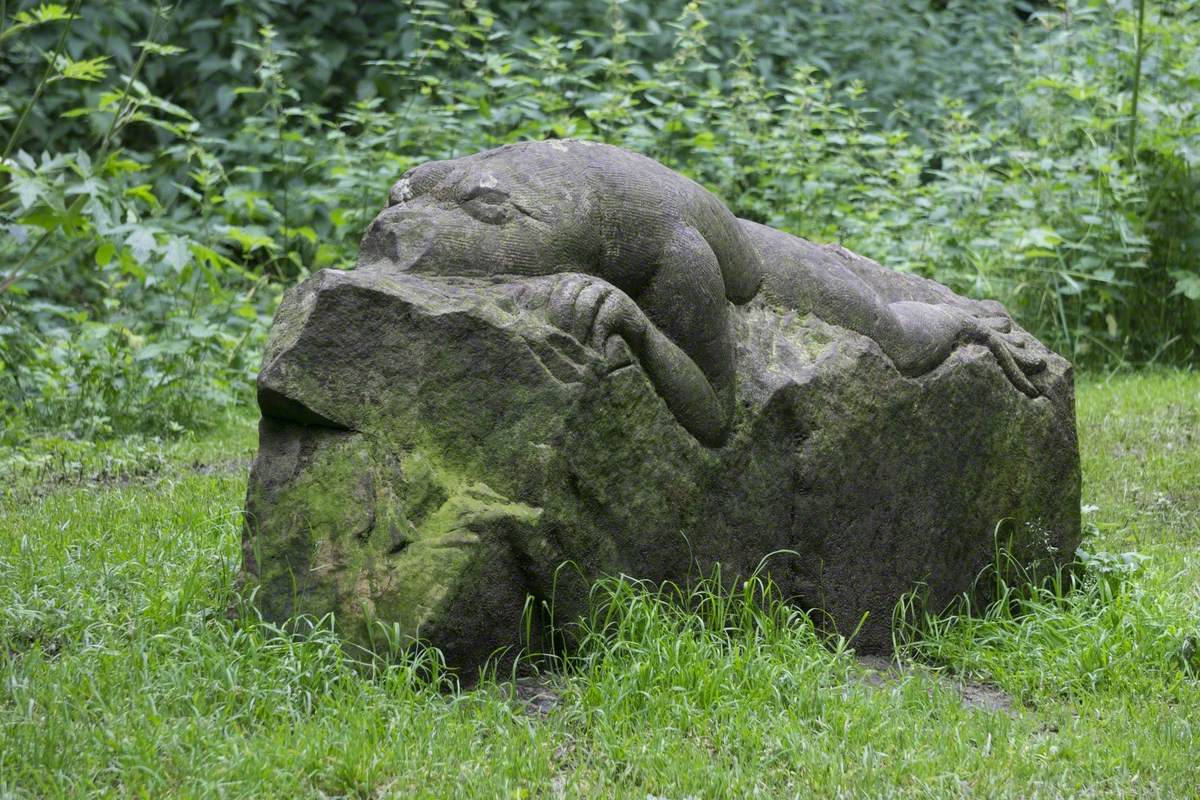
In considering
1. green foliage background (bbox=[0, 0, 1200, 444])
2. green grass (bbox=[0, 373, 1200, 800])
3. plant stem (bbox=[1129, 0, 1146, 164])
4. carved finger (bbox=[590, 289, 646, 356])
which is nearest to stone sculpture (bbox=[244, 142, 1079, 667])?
carved finger (bbox=[590, 289, 646, 356])

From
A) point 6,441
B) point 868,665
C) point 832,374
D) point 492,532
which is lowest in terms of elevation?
point 6,441

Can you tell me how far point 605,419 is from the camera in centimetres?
394

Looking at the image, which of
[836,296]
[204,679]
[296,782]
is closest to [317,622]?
[204,679]

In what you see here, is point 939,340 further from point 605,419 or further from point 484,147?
point 484,147

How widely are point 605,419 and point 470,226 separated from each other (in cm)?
71

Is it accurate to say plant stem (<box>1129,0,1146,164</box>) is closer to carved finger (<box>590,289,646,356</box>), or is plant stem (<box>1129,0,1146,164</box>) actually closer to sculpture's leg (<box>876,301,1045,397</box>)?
sculpture's leg (<box>876,301,1045,397</box>)

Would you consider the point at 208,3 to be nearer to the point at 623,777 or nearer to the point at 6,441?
the point at 6,441

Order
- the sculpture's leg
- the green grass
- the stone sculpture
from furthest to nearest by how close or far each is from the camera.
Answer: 1. the sculpture's leg
2. the stone sculpture
3. the green grass

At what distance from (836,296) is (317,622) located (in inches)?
80.1

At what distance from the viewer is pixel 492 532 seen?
375 cm

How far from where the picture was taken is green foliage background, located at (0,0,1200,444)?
7.87 metres

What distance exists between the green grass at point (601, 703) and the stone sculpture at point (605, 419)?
187 mm

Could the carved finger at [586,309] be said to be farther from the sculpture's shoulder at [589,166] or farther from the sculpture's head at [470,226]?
the sculpture's shoulder at [589,166]

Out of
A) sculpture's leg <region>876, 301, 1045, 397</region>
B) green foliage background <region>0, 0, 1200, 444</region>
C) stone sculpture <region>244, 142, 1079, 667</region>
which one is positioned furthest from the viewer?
green foliage background <region>0, 0, 1200, 444</region>
